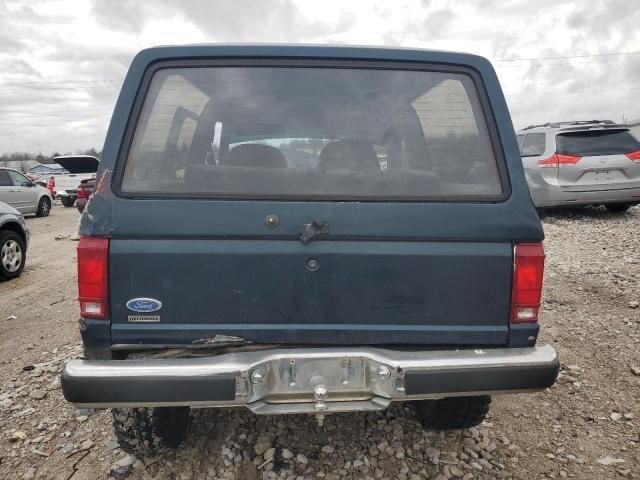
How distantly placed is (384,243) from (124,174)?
1145mm

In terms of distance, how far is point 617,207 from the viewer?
30.4 feet

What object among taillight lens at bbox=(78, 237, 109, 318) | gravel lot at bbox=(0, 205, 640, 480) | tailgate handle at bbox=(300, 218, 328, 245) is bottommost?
gravel lot at bbox=(0, 205, 640, 480)

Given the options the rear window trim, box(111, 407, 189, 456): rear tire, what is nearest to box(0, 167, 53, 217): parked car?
box(111, 407, 189, 456): rear tire

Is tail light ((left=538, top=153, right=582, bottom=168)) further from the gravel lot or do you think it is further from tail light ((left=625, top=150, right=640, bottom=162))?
the gravel lot

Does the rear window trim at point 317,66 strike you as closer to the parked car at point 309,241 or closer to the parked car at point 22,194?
the parked car at point 309,241

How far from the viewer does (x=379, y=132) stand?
85.0 inches

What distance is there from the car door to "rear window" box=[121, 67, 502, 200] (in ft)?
44.7

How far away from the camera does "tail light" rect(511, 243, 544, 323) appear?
6.57ft

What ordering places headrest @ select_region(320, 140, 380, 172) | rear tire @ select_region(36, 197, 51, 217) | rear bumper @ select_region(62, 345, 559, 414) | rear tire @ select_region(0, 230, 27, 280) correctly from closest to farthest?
rear bumper @ select_region(62, 345, 559, 414) → headrest @ select_region(320, 140, 380, 172) → rear tire @ select_region(0, 230, 27, 280) → rear tire @ select_region(36, 197, 51, 217)

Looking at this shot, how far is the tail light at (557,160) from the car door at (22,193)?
13475mm

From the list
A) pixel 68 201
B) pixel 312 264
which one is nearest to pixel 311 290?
pixel 312 264

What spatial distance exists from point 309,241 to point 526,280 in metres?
0.94

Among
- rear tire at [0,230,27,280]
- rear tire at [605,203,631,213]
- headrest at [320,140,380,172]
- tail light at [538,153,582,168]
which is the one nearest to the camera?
headrest at [320,140,380,172]

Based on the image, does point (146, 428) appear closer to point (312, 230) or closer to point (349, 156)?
point (312, 230)
